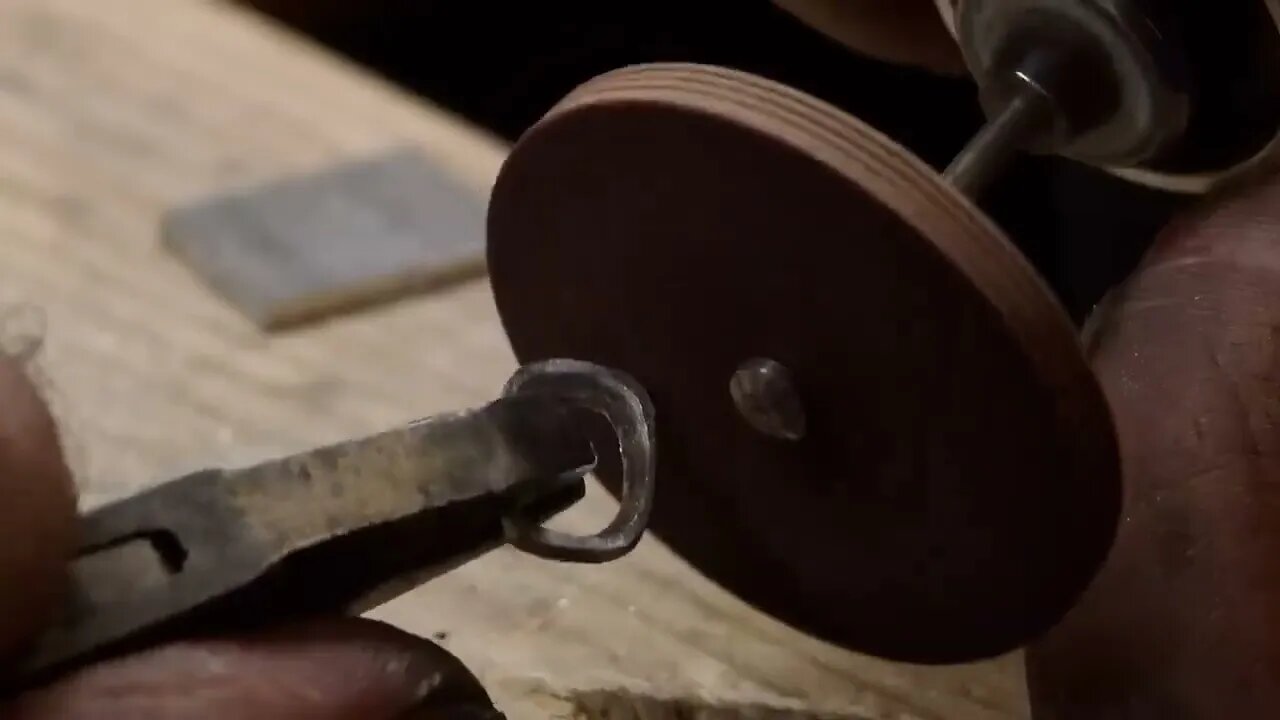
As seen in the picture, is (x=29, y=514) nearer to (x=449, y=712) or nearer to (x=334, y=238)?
(x=449, y=712)

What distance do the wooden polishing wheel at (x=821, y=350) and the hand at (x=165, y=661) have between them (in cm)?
12

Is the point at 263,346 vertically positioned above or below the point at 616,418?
below

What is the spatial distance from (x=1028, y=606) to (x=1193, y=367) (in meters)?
0.10

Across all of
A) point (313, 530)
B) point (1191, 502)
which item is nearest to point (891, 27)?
point (1191, 502)

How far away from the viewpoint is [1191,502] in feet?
1.24

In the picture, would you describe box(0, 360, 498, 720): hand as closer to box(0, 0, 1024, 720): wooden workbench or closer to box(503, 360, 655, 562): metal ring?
box(503, 360, 655, 562): metal ring

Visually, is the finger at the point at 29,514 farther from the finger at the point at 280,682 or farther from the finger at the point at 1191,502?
the finger at the point at 1191,502

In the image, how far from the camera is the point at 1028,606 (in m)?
0.34

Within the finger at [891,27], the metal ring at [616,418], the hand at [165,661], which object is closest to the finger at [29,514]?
the hand at [165,661]

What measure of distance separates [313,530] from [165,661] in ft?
0.11

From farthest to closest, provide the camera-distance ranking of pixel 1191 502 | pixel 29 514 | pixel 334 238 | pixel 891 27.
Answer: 1. pixel 334 238
2. pixel 891 27
3. pixel 1191 502
4. pixel 29 514

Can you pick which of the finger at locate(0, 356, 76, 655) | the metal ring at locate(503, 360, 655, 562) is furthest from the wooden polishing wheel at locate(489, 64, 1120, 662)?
the finger at locate(0, 356, 76, 655)

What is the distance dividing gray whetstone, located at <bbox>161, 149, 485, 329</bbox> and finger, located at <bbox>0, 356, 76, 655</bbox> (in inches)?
12.4

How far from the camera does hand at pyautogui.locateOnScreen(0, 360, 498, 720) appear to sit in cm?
25
